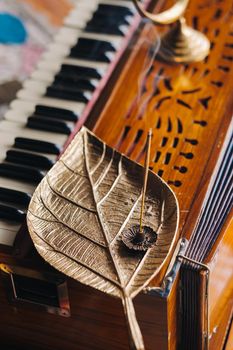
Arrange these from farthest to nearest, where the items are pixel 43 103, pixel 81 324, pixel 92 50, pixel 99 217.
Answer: pixel 92 50, pixel 43 103, pixel 81 324, pixel 99 217

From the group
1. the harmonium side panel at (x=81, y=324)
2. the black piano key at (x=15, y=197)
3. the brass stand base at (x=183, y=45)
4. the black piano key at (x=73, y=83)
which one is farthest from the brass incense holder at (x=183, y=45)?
the harmonium side panel at (x=81, y=324)

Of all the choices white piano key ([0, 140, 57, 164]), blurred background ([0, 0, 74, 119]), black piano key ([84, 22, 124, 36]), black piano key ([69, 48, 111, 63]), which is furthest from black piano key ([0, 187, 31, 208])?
black piano key ([84, 22, 124, 36])

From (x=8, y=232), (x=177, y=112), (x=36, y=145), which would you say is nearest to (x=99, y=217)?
(x=8, y=232)

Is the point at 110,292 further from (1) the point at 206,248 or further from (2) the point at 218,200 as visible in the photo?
(2) the point at 218,200

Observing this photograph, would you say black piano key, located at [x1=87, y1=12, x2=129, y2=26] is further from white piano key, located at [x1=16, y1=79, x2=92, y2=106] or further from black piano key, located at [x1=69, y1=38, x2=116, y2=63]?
white piano key, located at [x1=16, y1=79, x2=92, y2=106]

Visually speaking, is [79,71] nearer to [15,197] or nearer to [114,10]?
[114,10]

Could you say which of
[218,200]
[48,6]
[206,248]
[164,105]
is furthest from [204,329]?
[48,6]

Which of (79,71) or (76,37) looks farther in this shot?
(76,37)

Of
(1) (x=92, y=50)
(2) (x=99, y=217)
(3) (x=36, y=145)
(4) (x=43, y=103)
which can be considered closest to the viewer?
(2) (x=99, y=217)
